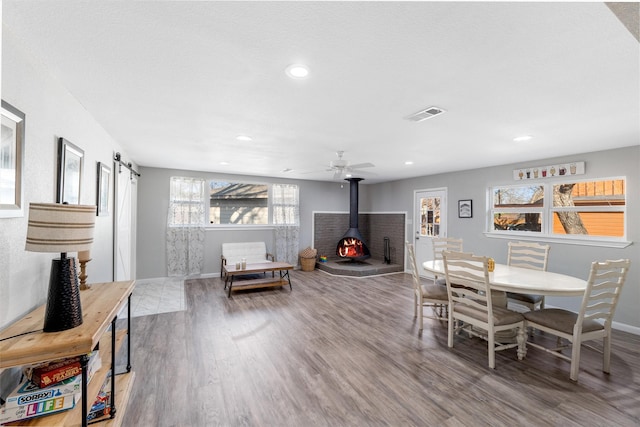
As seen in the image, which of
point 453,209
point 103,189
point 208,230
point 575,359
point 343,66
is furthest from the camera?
point 208,230

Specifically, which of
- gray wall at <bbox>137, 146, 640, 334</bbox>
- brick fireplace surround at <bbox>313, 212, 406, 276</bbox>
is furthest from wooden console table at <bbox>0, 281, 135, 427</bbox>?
brick fireplace surround at <bbox>313, 212, 406, 276</bbox>

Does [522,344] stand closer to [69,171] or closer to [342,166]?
[342,166]

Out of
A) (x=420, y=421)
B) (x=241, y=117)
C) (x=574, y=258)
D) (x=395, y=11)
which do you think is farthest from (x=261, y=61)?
(x=574, y=258)

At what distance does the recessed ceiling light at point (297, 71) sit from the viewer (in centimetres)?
165

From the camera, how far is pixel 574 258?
3881 mm

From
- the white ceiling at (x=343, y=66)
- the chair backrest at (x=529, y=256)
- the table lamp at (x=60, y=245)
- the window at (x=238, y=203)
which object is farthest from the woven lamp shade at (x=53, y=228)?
the window at (x=238, y=203)

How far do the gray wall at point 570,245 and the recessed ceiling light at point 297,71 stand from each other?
4.30 metres

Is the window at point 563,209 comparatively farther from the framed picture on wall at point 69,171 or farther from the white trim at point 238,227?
the framed picture on wall at point 69,171

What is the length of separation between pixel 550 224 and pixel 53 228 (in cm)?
559

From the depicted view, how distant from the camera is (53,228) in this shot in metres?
1.22

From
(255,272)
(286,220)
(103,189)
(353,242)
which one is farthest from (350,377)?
(286,220)

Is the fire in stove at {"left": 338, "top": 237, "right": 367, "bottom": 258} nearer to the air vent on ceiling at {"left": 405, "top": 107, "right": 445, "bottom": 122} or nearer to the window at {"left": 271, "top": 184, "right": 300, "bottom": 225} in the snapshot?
the window at {"left": 271, "top": 184, "right": 300, "bottom": 225}

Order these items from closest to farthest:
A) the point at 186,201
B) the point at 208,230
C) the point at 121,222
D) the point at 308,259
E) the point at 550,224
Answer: the point at 121,222 → the point at 550,224 → the point at 186,201 → the point at 208,230 → the point at 308,259

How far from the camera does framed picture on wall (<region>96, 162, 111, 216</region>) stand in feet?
8.89
